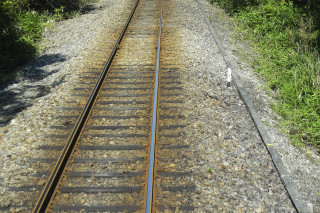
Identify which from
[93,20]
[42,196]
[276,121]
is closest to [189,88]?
[276,121]

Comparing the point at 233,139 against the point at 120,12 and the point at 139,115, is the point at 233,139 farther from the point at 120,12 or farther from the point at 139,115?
the point at 120,12

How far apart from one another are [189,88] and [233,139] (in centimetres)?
211

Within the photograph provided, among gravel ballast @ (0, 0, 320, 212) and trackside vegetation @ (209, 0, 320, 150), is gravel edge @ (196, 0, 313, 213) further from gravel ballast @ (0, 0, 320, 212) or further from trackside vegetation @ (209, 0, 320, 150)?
trackside vegetation @ (209, 0, 320, 150)

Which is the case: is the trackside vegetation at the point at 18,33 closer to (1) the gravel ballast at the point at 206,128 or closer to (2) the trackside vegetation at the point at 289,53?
(1) the gravel ballast at the point at 206,128

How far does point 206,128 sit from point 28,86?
188 inches

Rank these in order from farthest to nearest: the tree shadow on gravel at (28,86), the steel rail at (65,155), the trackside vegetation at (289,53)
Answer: the tree shadow on gravel at (28,86)
the trackside vegetation at (289,53)
the steel rail at (65,155)

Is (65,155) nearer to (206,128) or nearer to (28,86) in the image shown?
(206,128)

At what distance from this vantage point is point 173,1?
52.3 feet

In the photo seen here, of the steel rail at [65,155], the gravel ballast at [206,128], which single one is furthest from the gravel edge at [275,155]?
the steel rail at [65,155]

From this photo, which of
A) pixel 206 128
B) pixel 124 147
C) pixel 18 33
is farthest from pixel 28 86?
pixel 206 128

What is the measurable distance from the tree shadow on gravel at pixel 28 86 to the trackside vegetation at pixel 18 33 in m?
0.43

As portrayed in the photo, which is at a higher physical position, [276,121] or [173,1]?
[173,1]

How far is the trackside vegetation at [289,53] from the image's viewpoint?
20.0ft

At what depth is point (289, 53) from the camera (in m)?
8.98
